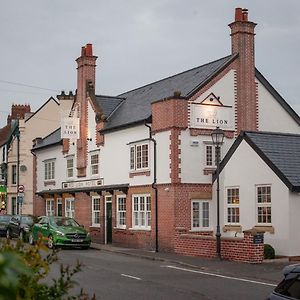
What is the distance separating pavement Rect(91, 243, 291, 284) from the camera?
57.4ft

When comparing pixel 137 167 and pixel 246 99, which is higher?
pixel 246 99

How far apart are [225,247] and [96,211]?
43.4 ft

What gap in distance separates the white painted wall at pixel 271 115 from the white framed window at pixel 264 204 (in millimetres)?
6746

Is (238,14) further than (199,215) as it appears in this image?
Yes

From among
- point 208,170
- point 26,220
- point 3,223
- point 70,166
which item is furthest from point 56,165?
point 208,170

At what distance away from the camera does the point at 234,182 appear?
84.5 ft

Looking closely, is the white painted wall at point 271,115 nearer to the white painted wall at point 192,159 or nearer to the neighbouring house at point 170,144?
the neighbouring house at point 170,144

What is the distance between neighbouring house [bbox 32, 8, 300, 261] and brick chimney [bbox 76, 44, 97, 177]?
0.35 feet

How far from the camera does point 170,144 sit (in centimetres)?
2692

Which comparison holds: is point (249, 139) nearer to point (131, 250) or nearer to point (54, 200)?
point (131, 250)

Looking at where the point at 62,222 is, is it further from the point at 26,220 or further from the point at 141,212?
the point at 26,220

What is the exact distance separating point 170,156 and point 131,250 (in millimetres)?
4737

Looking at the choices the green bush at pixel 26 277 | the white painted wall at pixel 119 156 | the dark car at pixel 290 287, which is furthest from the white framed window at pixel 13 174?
the dark car at pixel 290 287

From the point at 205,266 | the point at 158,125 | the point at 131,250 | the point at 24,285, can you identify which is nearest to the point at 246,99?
the point at 158,125
